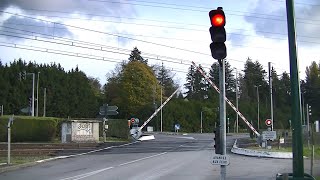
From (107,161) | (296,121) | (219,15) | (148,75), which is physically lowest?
(107,161)

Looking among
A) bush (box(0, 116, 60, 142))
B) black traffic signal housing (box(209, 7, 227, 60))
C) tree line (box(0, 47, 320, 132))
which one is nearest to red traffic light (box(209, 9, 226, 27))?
black traffic signal housing (box(209, 7, 227, 60))

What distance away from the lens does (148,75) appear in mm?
93438

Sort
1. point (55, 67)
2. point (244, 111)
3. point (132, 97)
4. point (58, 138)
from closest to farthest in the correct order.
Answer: point (58, 138)
point (132, 97)
point (55, 67)
point (244, 111)

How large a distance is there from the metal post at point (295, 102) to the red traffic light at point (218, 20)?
147cm

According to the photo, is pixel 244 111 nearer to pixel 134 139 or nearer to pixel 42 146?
pixel 134 139

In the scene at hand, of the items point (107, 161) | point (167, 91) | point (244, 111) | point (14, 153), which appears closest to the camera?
point (107, 161)

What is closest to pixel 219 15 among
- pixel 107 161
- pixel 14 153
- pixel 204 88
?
pixel 107 161

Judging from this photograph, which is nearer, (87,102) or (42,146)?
(42,146)

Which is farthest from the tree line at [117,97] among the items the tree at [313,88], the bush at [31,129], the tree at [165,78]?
the bush at [31,129]

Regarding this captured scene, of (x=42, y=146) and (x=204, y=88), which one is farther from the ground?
(x=204, y=88)

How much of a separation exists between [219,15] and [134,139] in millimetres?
39198

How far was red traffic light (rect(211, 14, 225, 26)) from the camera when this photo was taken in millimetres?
10305

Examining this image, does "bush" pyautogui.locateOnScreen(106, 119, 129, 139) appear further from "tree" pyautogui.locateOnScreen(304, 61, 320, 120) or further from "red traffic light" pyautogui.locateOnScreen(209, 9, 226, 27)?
"tree" pyautogui.locateOnScreen(304, 61, 320, 120)

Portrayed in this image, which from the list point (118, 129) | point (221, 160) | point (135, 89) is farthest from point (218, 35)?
point (135, 89)
